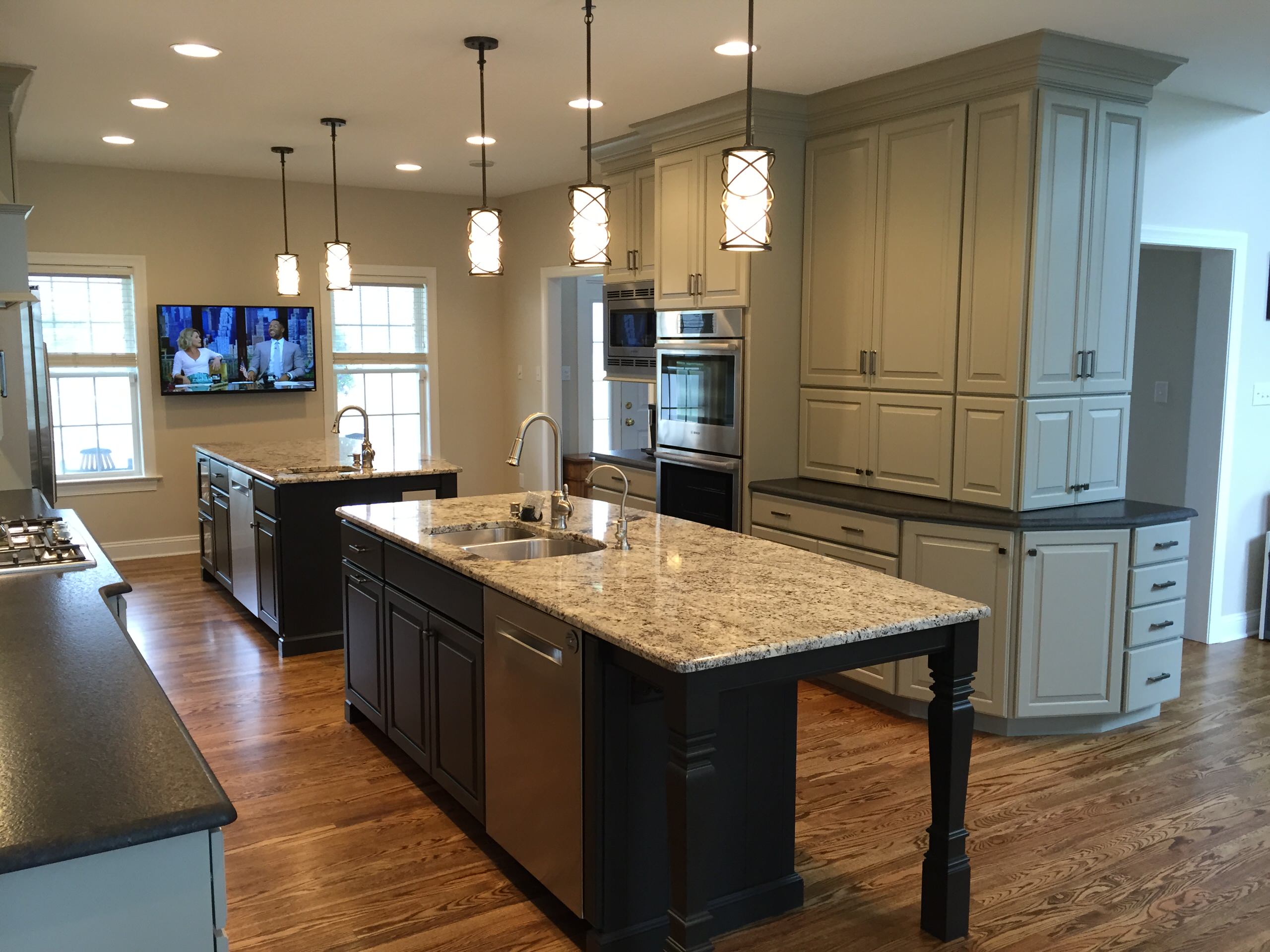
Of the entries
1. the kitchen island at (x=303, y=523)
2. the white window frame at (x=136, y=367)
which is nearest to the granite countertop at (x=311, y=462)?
the kitchen island at (x=303, y=523)

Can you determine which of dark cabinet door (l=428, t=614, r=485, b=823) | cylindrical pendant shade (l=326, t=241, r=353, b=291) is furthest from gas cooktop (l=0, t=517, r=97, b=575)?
cylindrical pendant shade (l=326, t=241, r=353, b=291)

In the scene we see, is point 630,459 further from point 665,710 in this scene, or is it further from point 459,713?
point 665,710

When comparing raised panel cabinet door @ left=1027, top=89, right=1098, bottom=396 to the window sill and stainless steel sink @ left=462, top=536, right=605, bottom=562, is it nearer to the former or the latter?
stainless steel sink @ left=462, top=536, right=605, bottom=562

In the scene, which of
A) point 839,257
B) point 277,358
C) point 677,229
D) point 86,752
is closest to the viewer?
point 86,752

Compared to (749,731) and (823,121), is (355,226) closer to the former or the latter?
(823,121)

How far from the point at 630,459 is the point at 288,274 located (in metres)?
2.23

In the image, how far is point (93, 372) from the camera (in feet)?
22.1

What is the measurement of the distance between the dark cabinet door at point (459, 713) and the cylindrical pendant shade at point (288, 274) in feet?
11.3

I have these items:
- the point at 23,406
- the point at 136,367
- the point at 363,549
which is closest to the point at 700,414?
the point at 363,549

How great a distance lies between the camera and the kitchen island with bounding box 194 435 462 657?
15.6 ft

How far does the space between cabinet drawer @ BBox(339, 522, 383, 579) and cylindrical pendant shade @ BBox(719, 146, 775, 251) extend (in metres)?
1.68

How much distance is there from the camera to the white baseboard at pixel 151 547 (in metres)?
6.86

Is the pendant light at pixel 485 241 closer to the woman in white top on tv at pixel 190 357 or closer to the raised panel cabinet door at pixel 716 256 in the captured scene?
the raised panel cabinet door at pixel 716 256

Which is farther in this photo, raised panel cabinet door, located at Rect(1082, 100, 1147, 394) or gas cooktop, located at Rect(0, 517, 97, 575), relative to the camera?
raised panel cabinet door, located at Rect(1082, 100, 1147, 394)
